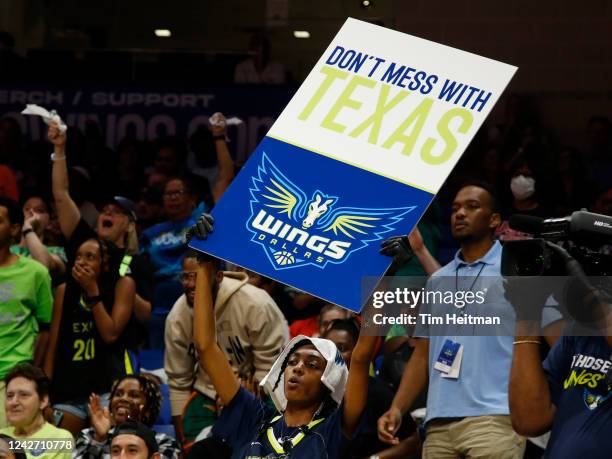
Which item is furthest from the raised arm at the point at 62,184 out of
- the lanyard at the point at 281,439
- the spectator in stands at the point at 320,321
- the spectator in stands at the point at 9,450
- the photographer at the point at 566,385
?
the photographer at the point at 566,385

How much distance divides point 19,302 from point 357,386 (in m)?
2.61

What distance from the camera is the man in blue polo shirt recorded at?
527 cm

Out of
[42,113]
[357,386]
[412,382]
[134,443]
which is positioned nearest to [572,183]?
[42,113]

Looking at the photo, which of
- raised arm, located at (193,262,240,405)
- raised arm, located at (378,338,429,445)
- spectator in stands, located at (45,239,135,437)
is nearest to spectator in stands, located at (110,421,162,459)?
raised arm, located at (193,262,240,405)

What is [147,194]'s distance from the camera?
9234mm

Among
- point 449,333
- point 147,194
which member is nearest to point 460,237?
point 449,333

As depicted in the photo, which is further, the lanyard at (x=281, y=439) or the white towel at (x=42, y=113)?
the white towel at (x=42, y=113)

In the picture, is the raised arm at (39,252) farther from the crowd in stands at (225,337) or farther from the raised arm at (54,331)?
the raised arm at (54,331)

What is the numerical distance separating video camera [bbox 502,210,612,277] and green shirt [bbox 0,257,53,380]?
3493 millimetres

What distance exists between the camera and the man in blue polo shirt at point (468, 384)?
527 centimetres

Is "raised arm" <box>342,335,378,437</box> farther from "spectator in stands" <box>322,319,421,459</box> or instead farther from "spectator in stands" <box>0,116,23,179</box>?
"spectator in stands" <box>0,116,23,179</box>

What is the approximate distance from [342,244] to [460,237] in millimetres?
1304

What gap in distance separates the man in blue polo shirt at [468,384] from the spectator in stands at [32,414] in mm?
1563

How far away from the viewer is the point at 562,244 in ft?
12.3
